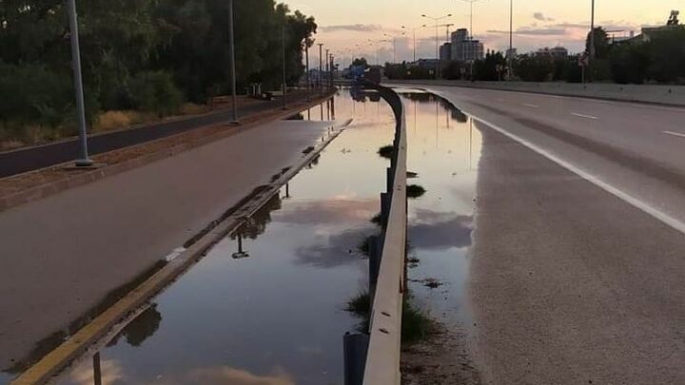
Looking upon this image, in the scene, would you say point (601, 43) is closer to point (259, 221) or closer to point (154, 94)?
point (154, 94)

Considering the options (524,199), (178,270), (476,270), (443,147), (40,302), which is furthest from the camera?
(443,147)

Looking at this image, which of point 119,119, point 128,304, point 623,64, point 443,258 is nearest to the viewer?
point 128,304

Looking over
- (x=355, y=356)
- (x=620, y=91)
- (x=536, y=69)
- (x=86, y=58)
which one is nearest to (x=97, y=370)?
(x=355, y=356)

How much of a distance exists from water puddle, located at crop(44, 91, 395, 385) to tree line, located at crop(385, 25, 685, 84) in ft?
200

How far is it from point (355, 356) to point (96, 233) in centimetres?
704

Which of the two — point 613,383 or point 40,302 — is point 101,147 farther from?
point 613,383

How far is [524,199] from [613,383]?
6836mm

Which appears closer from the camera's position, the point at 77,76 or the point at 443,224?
the point at 443,224

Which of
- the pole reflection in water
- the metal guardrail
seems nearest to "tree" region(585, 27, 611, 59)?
the metal guardrail

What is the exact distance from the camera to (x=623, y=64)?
7569 centimetres

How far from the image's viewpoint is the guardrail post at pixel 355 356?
123 inches

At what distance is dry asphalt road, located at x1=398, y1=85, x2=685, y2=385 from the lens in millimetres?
4805

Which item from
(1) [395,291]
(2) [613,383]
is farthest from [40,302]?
(2) [613,383]

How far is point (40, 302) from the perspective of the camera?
21.2 feet
